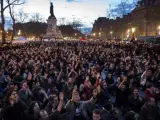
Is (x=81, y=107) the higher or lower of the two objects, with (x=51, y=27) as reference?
lower

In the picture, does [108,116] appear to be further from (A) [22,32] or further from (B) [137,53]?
(A) [22,32]

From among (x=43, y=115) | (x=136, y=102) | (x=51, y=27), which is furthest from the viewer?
(x=51, y=27)

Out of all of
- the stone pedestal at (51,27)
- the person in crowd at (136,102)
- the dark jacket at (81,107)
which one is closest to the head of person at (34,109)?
the dark jacket at (81,107)

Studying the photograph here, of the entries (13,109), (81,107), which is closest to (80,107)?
(81,107)

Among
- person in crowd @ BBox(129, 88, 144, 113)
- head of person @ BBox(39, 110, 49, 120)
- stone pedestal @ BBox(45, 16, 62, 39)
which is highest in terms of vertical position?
stone pedestal @ BBox(45, 16, 62, 39)

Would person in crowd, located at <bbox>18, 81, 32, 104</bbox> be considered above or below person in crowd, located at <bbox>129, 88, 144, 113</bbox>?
above

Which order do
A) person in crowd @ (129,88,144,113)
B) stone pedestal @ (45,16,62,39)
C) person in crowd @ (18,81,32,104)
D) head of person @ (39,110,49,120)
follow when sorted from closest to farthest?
head of person @ (39,110,49,120) < person in crowd @ (129,88,144,113) < person in crowd @ (18,81,32,104) < stone pedestal @ (45,16,62,39)

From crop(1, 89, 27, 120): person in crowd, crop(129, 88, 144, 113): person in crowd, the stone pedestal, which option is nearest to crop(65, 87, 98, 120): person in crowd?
crop(129, 88, 144, 113): person in crowd

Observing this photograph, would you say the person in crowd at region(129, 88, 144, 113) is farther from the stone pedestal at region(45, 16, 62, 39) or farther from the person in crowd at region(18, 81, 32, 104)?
the stone pedestal at region(45, 16, 62, 39)

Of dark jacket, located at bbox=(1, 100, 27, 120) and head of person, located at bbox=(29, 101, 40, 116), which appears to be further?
head of person, located at bbox=(29, 101, 40, 116)

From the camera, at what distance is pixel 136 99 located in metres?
9.86

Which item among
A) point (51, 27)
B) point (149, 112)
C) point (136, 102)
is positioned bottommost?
point (136, 102)

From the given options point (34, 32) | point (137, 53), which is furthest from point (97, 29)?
point (137, 53)

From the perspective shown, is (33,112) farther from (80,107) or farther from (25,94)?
(25,94)
